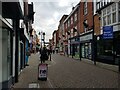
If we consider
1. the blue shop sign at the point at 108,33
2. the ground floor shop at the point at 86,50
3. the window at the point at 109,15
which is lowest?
the ground floor shop at the point at 86,50

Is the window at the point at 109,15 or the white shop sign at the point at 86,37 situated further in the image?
the white shop sign at the point at 86,37

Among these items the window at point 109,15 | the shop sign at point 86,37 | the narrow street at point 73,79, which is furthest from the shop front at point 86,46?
the narrow street at point 73,79

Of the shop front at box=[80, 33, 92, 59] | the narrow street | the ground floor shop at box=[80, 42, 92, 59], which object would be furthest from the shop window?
the narrow street

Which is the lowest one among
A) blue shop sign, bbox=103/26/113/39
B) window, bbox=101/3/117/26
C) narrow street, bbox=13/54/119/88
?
narrow street, bbox=13/54/119/88

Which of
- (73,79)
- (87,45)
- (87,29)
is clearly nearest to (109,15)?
(87,29)

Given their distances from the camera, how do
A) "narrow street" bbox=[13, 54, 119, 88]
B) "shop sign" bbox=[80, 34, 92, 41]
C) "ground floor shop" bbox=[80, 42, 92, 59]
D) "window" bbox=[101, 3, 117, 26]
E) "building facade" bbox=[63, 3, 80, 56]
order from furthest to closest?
"building facade" bbox=[63, 3, 80, 56] < "ground floor shop" bbox=[80, 42, 92, 59] < "shop sign" bbox=[80, 34, 92, 41] < "window" bbox=[101, 3, 117, 26] < "narrow street" bbox=[13, 54, 119, 88]

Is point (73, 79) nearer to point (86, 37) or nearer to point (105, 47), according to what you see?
point (105, 47)

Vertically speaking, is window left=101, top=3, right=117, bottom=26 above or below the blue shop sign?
above

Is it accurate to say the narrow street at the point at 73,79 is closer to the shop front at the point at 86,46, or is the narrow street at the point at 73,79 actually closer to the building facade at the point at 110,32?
the building facade at the point at 110,32

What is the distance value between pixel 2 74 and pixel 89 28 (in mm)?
29941

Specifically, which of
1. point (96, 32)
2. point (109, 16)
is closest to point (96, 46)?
point (96, 32)

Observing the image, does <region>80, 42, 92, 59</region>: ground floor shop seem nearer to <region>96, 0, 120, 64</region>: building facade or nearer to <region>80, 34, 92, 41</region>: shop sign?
<region>80, 34, 92, 41</region>: shop sign

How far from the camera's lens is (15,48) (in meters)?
12.7

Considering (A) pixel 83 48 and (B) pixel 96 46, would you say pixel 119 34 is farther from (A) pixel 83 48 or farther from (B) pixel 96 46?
(A) pixel 83 48
